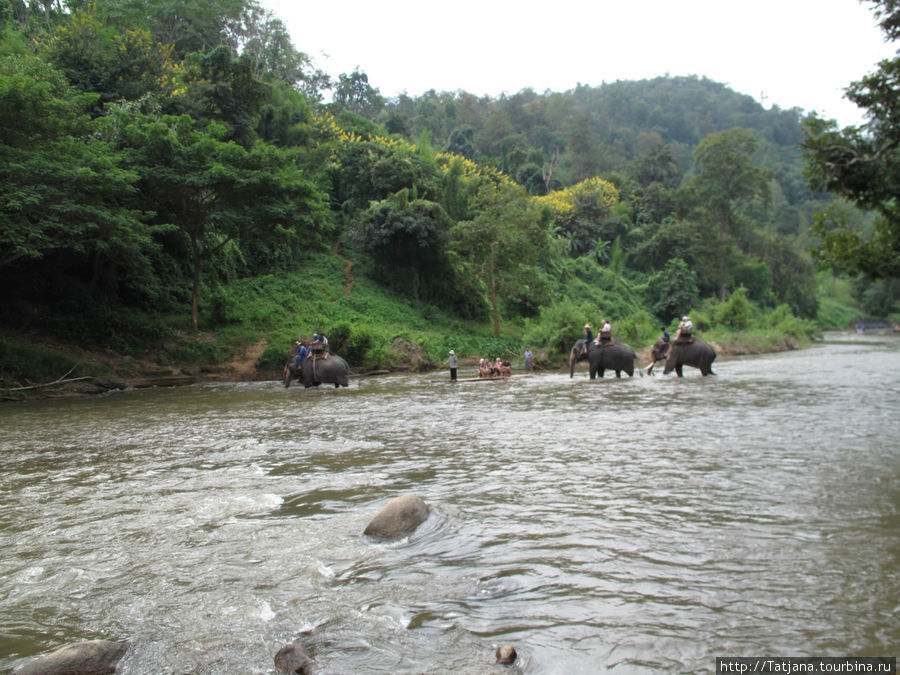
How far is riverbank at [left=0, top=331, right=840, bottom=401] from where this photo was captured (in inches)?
730

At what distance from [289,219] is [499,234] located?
13.7 m

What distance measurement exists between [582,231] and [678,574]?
57581 millimetres

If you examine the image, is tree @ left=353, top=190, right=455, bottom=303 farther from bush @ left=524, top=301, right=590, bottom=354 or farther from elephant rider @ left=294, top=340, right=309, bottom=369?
elephant rider @ left=294, top=340, right=309, bottom=369

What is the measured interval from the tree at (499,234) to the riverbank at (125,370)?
8.56m

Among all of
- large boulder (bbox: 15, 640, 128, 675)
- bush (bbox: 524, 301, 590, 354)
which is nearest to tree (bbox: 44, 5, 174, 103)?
bush (bbox: 524, 301, 590, 354)

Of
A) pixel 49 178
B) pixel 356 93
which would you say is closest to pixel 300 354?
pixel 49 178

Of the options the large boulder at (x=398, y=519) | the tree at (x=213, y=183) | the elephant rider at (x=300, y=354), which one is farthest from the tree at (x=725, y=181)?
the large boulder at (x=398, y=519)

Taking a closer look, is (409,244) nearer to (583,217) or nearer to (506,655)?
(583,217)

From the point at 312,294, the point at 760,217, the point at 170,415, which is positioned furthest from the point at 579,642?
the point at 760,217

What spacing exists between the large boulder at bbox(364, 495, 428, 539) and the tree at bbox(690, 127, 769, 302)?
52259 millimetres

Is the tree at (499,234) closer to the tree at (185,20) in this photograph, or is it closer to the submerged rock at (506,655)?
the tree at (185,20)

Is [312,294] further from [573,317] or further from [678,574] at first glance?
[678,574]

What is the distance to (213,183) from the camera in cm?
2328

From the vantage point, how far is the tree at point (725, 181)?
5238 centimetres
